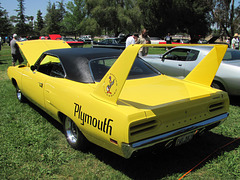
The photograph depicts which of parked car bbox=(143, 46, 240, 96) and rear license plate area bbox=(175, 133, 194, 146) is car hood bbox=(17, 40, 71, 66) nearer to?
parked car bbox=(143, 46, 240, 96)

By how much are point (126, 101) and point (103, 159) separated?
→ 985 mm

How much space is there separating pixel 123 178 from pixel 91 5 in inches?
1607

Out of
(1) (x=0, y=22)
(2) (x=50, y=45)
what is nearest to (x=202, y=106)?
(2) (x=50, y=45)

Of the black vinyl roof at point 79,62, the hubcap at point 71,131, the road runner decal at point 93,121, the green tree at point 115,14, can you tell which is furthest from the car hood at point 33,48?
the green tree at point 115,14

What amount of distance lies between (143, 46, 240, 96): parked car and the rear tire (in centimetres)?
355

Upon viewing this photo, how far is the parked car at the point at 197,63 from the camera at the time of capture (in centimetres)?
489

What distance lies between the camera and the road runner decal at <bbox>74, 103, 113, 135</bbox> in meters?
2.23

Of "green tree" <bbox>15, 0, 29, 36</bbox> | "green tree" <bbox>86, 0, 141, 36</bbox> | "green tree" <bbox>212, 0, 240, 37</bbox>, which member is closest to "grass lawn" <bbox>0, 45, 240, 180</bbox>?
"green tree" <bbox>212, 0, 240, 37</bbox>

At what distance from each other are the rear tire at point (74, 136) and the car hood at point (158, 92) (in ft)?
2.79

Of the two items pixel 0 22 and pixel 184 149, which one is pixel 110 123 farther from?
pixel 0 22

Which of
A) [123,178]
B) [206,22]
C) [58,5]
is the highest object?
[58,5]

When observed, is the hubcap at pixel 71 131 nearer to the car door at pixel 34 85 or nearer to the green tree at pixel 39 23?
the car door at pixel 34 85

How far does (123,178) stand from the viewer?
2496mm

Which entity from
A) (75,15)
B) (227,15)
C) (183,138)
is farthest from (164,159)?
(75,15)
